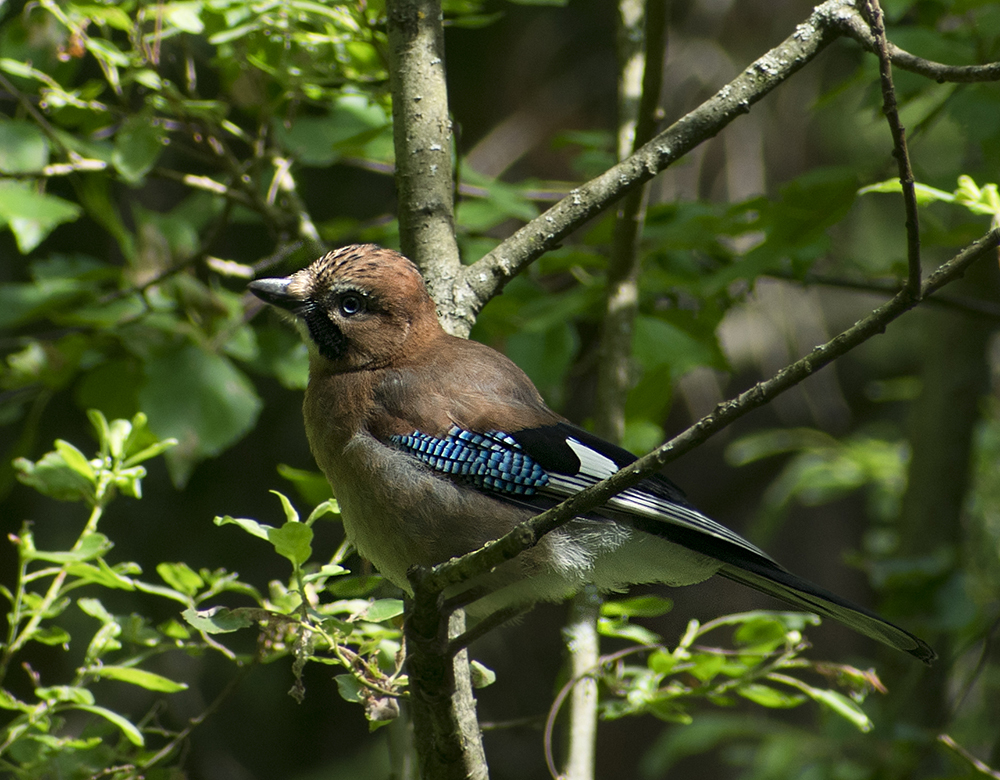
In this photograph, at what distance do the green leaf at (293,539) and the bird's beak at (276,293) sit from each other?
885 millimetres

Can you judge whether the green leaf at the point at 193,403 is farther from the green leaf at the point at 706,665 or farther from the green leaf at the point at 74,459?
the green leaf at the point at 706,665

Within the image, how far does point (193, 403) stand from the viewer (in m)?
2.75

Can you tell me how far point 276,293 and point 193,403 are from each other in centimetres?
44

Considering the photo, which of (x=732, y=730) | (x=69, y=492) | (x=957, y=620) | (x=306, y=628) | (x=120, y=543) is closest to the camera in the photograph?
(x=306, y=628)

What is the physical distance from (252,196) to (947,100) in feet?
6.30

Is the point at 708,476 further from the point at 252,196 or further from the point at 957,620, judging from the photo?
the point at 252,196

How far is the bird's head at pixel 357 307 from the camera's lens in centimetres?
251

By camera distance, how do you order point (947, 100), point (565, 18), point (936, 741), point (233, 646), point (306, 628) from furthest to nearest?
point (565, 18), point (233, 646), point (936, 741), point (947, 100), point (306, 628)

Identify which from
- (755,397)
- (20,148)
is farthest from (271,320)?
(755,397)

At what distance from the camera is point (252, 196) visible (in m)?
2.87

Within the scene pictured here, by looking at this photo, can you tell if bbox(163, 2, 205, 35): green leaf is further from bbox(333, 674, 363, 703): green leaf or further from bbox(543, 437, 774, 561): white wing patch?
bbox(333, 674, 363, 703): green leaf

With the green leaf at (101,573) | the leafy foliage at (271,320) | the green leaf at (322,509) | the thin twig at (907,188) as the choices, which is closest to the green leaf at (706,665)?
the leafy foliage at (271,320)

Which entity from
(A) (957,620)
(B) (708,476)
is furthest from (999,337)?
(A) (957,620)

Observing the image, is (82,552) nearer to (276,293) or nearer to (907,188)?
(276,293)
